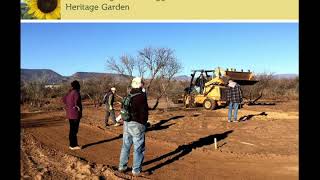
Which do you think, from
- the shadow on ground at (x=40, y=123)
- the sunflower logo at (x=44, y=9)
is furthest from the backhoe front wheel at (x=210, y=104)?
the sunflower logo at (x=44, y=9)

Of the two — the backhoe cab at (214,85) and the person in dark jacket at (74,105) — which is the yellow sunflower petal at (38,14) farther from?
the backhoe cab at (214,85)

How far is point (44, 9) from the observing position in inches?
240

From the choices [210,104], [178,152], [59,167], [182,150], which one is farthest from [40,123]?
[210,104]

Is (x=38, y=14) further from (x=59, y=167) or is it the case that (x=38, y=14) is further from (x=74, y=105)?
(x=74, y=105)

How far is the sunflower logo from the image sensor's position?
19.4 feet

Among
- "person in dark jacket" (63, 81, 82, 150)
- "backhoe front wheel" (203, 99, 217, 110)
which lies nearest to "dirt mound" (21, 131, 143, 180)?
"person in dark jacket" (63, 81, 82, 150)

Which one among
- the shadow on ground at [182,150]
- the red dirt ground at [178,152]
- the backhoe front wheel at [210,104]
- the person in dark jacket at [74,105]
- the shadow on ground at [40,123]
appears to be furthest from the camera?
the backhoe front wheel at [210,104]

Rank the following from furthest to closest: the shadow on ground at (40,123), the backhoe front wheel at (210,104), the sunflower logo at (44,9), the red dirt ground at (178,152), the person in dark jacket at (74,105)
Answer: the backhoe front wheel at (210,104) < the shadow on ground at (40,123) < the person in dark jacket at (74,105) < the red dirt ground at (178,152) < the sunflower logo at (44,9)

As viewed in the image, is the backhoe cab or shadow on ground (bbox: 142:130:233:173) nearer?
shadow on ground (bbox: 142:130:233:173)

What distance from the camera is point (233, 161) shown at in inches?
337

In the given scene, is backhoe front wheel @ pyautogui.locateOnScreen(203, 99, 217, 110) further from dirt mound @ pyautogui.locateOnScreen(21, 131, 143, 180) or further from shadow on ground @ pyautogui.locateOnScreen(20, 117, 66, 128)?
dirt mound @ pyautogui.locateOnScreen(21, 131, 143, 180)

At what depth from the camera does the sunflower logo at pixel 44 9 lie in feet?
19.4

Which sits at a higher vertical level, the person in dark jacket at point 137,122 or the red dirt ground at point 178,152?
the person in dark jacket at point 137,122
